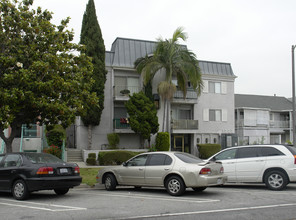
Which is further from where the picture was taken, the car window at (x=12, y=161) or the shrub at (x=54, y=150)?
the shrub at (x=54, y=150)

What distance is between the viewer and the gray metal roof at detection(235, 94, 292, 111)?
4362 centimetres

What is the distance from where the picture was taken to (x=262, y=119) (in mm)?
41688

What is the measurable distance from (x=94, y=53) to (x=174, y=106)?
9326 mm

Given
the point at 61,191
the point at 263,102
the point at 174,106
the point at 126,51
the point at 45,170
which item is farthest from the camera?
the point at 263,102

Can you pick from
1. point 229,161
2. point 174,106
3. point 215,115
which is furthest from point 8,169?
point 215,115

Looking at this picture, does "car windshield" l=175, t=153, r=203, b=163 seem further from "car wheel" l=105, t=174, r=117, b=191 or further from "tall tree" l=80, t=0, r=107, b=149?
"tall tree" l=80, t=0, r=107, b=149

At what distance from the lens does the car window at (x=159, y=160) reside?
36.2 ft

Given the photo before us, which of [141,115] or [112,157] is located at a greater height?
[141,115]

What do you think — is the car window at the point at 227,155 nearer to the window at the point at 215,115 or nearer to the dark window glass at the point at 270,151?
the dark window glass at the point at 270,151

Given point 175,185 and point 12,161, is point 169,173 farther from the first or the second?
point 12,161

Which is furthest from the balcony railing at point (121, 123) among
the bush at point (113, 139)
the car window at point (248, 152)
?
the car window at point (248, 152)

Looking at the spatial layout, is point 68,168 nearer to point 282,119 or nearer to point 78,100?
point 78,100

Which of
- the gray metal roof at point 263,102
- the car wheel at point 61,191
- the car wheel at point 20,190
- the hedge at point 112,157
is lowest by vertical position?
the car wheel at point 61,191

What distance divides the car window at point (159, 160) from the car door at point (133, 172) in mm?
255
